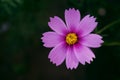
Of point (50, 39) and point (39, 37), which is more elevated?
point (39, 37)

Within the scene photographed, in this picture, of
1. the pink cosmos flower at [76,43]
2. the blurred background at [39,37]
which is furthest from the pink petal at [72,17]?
the blurred background at [39,37]

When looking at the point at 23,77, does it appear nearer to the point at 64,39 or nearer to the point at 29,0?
the point at 29,0

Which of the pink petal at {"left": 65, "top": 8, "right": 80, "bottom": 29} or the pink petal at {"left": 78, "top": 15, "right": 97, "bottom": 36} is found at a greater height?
the pink petal at {"left": 65, "top": 8, "right": 80, "bottom": 29}

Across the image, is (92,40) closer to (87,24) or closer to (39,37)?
(87,24)

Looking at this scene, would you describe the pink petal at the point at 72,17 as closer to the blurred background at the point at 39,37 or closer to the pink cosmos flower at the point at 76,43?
the pink cosmos flower at the point at 76,43

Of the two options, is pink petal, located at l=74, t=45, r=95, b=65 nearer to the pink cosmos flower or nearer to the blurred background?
the pink cosmos flower

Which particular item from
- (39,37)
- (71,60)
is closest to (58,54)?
(71,60)

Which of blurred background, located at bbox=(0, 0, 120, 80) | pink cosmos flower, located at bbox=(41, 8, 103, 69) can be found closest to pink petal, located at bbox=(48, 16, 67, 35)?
pink cosmos flower, located at bbox=(41, 8, 103, 69)
